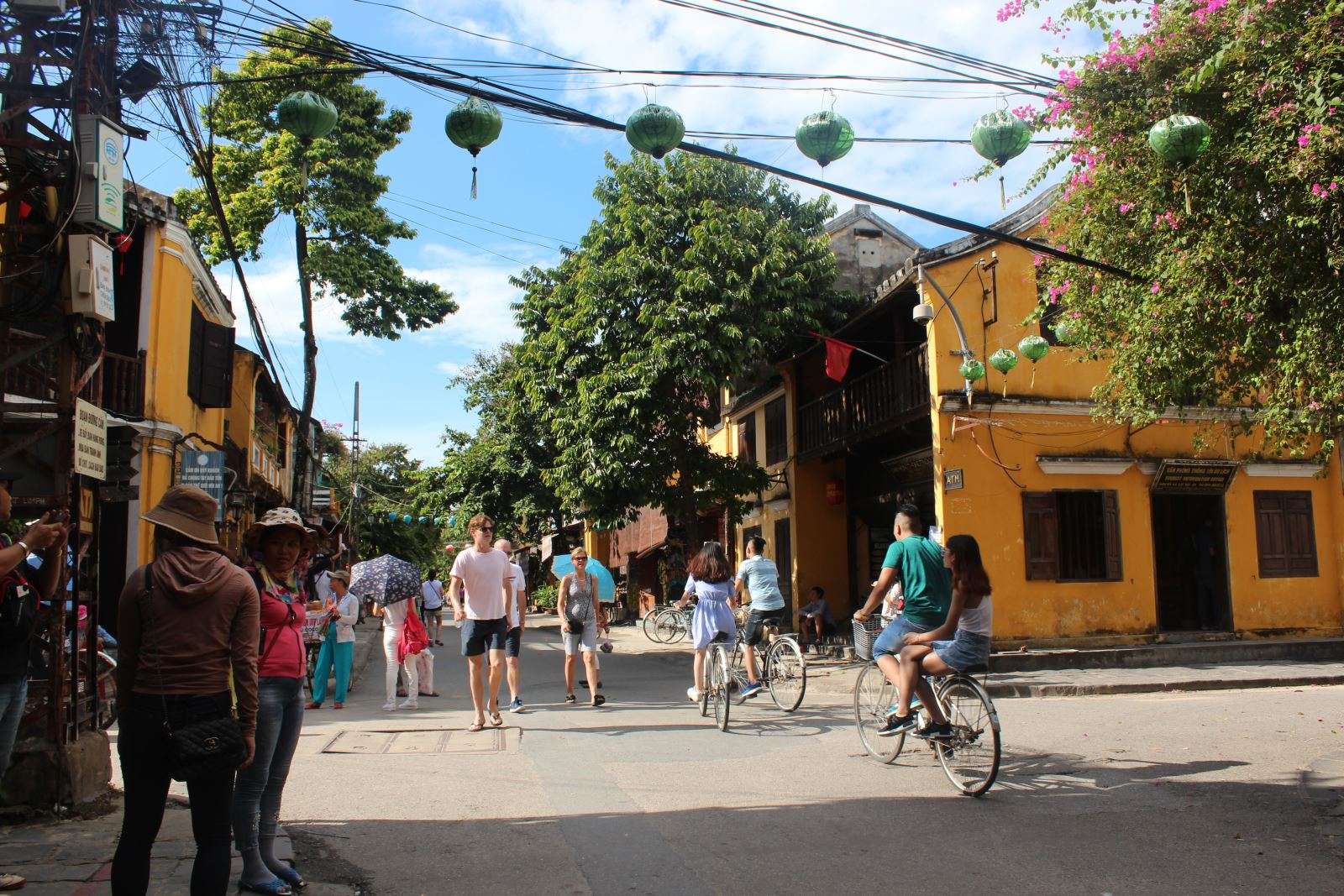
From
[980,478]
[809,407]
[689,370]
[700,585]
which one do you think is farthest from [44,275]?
[809,407]

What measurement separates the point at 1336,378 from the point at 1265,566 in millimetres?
10369

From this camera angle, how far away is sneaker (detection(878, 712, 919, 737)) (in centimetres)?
716

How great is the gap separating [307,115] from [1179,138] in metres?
6.50

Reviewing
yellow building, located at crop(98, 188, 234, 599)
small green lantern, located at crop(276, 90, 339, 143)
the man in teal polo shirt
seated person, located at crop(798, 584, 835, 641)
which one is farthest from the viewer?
seated person, located at crop(798, 584, 835, 641)

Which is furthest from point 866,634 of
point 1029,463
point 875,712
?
point 875,712

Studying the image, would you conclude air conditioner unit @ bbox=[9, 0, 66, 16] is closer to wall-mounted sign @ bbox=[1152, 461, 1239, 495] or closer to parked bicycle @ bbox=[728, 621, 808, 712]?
parked bicycle @ bbox=[728, 621, 808, 712]

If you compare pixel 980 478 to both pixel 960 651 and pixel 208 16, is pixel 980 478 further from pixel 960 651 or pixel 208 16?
pixel 208 16

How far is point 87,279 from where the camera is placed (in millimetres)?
6027

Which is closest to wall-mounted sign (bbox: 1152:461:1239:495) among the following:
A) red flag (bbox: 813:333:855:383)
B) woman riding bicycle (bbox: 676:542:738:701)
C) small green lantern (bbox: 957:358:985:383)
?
small green lantern (bbox: 957:358:985:383)

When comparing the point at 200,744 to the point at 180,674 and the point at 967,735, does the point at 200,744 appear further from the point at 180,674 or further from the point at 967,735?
the point at 967,735

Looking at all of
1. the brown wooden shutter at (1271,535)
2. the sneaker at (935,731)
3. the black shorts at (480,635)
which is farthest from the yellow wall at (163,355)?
the brown wooden shutter at (1271,535)

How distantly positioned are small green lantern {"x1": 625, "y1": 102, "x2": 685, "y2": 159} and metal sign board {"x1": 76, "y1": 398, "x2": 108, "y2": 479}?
4082mm

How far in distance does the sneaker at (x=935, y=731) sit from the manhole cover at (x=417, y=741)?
3.52 metres

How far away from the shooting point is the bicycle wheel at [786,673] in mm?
10367
